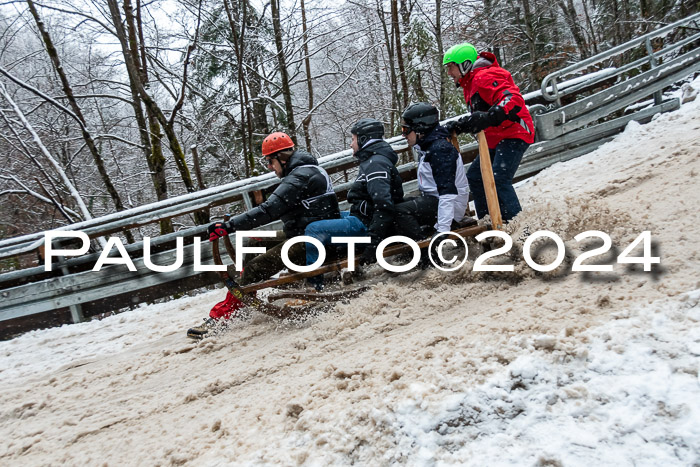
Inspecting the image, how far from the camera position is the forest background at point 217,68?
11.9 metres

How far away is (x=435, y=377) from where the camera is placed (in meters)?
2.66

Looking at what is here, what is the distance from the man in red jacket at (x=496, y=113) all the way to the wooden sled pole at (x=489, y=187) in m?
0.17

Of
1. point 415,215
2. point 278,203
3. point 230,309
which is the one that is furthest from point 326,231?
point 230,309

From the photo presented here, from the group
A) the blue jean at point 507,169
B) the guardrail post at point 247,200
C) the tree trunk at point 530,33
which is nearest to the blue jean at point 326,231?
the blue jean at point 507,169

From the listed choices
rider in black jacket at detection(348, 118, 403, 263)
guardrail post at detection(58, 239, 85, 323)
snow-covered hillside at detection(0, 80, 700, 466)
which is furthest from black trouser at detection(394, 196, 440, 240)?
guardrail post at detection(58, 239, 85, 323)

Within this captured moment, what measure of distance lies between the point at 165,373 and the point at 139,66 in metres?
9.09

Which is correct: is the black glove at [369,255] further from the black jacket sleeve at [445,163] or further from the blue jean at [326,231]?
the black jacket sleeve at [445,163]

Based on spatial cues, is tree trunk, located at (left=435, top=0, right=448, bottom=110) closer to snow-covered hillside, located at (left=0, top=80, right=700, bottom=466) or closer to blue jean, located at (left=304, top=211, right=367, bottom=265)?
snow-covered hillside, located at (left=0, top=80, right=700, bottom=466)

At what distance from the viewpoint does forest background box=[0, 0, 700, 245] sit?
39.0 feet

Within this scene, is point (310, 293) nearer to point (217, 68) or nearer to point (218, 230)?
point (218, 230)

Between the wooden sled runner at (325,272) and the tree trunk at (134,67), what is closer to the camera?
the wooden sled runner at (325,272)

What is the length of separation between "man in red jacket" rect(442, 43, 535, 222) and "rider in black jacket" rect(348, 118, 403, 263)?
0.72 m

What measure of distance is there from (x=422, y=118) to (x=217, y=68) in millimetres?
12137

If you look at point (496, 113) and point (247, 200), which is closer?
point (496, 113)
